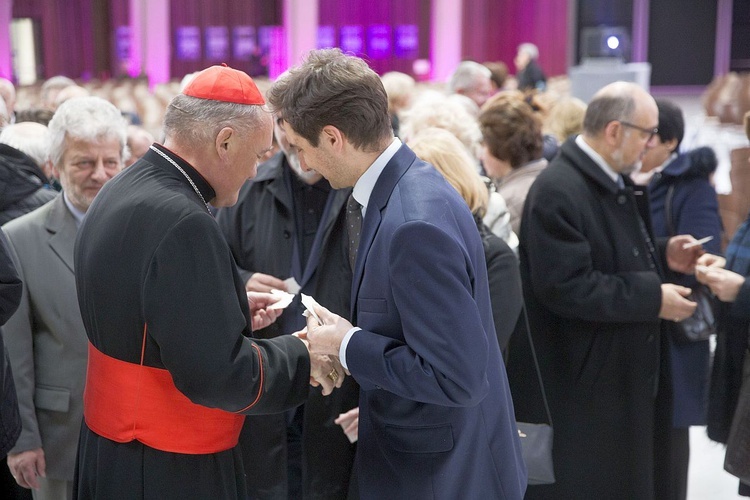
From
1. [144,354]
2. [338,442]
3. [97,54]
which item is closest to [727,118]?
[338,442]

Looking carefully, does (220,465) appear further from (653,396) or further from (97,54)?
(97,54)

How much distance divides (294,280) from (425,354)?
1.13 metres

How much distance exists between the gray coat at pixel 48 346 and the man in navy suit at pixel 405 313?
3.05 ft

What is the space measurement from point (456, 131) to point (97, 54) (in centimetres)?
2136

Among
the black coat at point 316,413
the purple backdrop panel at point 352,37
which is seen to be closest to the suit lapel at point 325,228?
the black coat at point 316,413

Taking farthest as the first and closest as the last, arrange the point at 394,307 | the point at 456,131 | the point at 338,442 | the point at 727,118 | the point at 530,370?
the point at 727,118 < the point at 456,131 < the point at 530,370 < the point at 338,442 < the point at 394,307

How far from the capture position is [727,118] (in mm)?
12938

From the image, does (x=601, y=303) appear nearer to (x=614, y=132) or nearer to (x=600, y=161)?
(x=600, y=161)

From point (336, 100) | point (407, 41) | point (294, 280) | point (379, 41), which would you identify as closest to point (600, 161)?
point (294, 280)

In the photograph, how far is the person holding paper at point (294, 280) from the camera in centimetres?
259

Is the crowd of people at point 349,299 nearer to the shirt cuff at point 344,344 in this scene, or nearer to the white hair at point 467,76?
the shirt cuff at point 344,344

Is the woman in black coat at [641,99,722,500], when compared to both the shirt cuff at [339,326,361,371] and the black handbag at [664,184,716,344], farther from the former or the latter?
the shirt cuff at [339,326,361,371]

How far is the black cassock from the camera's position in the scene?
5.55ft

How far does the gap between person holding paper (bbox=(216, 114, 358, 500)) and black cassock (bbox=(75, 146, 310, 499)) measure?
680mm
